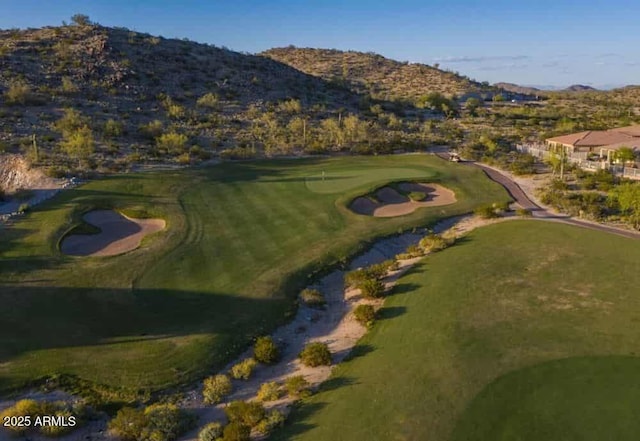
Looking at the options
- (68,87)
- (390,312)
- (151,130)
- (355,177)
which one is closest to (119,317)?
(390,312)

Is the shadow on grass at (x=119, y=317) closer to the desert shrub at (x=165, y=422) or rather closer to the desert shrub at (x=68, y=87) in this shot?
the desert shrub at (x=165, y=422)

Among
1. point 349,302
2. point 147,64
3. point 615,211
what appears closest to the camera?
point 349,302

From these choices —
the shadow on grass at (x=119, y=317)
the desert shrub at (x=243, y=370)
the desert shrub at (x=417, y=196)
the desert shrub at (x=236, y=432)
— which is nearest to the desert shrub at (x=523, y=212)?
the desert shrub at (x=417, y=196)

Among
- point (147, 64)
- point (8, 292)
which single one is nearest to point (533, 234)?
point (8, 292)

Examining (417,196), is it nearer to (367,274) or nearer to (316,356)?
(367,274)

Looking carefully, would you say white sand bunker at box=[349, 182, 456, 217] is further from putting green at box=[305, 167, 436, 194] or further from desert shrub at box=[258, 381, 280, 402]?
desert shrub at box=[258, 381, 280, 402]

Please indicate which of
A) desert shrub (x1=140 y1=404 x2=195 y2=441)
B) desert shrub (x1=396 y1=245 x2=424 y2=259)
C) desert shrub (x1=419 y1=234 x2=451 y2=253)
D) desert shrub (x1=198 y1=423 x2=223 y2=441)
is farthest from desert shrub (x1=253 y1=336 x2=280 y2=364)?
desert shrub (x1=419 y1=234 x2=451 y2=253)

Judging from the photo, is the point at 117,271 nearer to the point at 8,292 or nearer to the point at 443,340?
the point at 8,292
